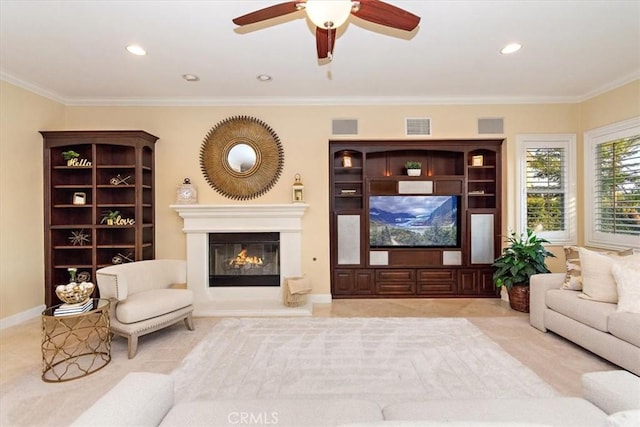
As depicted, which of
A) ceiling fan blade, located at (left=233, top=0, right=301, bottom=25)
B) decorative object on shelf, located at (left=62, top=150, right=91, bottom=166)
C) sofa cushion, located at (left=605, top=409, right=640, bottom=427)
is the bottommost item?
sofa cushion, located at (left=605, top=409, right=640, bottom=427)

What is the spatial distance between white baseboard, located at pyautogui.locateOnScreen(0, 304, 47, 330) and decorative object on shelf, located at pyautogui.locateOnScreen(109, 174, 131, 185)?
1.81 meters

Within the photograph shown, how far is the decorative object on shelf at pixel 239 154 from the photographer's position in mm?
4480

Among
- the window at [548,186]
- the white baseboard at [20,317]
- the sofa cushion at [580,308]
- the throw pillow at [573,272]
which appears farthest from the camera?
the window at [548,186]

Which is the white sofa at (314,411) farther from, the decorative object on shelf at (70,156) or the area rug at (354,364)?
the decorative object on shelf at (70,156)

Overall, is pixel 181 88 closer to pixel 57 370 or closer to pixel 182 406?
pixel 57 370

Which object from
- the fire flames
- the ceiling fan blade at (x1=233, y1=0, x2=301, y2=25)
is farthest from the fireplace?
the ceiling fan blade at (x1=233, y1=0, x2=301, y2=25)

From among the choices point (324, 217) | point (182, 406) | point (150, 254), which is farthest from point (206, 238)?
point (182, 406)

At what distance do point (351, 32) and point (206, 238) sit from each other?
3.16 meters

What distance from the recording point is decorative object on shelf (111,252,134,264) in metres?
4.21

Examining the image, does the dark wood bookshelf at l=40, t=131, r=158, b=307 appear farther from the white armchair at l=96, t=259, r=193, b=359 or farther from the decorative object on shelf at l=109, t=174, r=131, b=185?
the white armchair at l=96, t=259, r=193, b=359

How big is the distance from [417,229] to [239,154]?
282 cm

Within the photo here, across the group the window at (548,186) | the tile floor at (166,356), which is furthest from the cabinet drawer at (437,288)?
the window at (548,186)

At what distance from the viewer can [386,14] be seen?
183 cm

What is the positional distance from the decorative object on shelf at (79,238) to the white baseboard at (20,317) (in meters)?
0.87
